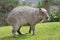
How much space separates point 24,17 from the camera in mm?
6902

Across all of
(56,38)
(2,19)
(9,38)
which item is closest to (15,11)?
(9,38)

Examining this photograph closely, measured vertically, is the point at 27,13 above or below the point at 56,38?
above

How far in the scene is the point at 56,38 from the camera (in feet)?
21.2

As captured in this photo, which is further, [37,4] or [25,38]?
[37,4]

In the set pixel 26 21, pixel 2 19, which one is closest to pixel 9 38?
pixel 26 21

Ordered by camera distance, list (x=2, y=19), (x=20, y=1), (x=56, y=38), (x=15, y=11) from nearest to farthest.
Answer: (x=56, y=38), (x=15, y=11), (x=2, y=19), (x=20, y=1)

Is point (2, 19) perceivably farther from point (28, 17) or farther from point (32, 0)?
point (28, 17)

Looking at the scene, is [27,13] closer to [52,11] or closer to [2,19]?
[2,19]

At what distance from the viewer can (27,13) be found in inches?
276

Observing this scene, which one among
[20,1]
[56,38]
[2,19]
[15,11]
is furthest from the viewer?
[20,1]

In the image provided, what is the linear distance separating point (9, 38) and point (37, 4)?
7148 mm

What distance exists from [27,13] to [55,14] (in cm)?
639

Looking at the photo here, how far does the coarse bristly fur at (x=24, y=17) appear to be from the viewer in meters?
6.75

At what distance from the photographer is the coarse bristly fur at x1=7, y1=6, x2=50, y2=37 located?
675cm
